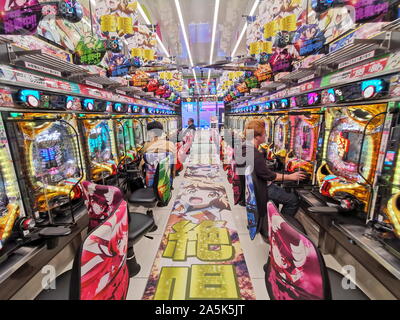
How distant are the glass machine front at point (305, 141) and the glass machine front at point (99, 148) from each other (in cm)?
289

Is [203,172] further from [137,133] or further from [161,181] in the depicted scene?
[161,181]

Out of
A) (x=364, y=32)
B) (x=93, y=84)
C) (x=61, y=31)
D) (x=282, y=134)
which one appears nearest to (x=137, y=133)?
(x=93, y=84)

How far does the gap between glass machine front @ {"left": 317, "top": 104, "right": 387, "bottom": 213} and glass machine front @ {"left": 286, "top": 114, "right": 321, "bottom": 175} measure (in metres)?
0.26

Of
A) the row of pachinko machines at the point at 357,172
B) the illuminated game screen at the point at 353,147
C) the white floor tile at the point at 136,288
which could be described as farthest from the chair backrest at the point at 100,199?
the illuminated game screen at the point at 353,147

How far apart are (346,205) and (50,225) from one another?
279 centimetres

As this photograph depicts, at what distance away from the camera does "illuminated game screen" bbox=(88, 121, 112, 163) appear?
9.75ft

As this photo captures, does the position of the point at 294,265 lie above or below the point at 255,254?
above

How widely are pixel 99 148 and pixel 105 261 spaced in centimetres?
268

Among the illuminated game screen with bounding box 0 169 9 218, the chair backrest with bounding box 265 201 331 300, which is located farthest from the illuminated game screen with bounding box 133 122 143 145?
the chair backrest with bounding box 265 201 331 300

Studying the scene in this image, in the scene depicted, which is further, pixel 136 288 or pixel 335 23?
pixel 335 23

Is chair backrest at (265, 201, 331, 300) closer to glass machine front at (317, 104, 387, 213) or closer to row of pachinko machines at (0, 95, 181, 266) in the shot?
glass machine front at (317, 104, 387, 213)

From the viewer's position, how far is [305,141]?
10.2ft

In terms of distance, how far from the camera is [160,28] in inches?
246

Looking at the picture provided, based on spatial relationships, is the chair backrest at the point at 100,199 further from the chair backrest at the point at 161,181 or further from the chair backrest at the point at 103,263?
the chair backrest at the point at 161,181
